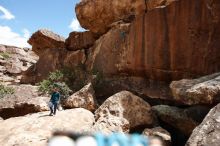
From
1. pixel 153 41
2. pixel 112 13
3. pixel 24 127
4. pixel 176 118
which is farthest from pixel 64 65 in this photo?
pixel 176 118

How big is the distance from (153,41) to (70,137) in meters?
15.5

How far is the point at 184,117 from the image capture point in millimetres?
13242

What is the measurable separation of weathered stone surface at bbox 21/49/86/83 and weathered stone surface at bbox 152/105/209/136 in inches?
427

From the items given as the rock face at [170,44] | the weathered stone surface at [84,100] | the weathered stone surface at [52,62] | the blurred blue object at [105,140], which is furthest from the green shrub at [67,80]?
the blurred blue object at [105,140]

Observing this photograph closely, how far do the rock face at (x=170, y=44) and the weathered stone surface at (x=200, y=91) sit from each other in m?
2.26

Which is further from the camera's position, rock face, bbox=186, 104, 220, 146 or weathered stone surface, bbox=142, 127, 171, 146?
weathered stone surface, bbox=142, 127, 171, 146

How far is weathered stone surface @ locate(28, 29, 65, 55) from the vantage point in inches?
1070

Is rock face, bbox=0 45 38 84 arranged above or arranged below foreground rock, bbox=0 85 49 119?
above

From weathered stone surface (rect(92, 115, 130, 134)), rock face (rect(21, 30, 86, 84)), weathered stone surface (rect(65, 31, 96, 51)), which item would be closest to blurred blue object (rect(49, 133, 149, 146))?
weathered stone surface (rect(92, 115, 130, 134))

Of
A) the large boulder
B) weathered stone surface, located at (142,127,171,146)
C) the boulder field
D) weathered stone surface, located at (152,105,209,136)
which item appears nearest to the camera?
weathered stone surface, located at (142,127,171,146)

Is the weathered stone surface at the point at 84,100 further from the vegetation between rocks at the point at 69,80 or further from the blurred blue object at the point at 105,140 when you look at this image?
the blurred blue object at the point at 105,140

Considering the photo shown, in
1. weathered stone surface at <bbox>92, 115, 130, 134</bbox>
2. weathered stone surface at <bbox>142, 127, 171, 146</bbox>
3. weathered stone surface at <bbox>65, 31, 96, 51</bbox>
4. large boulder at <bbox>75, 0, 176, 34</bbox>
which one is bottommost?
weathered stone surface at <bbox>142, 127, 171, 146</bbox>

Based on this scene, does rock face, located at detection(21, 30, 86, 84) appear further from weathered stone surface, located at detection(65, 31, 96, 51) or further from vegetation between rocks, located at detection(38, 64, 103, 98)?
vegetation between rocks, located at detection(38, 64, 103, 98)

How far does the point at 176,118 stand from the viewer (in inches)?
523
